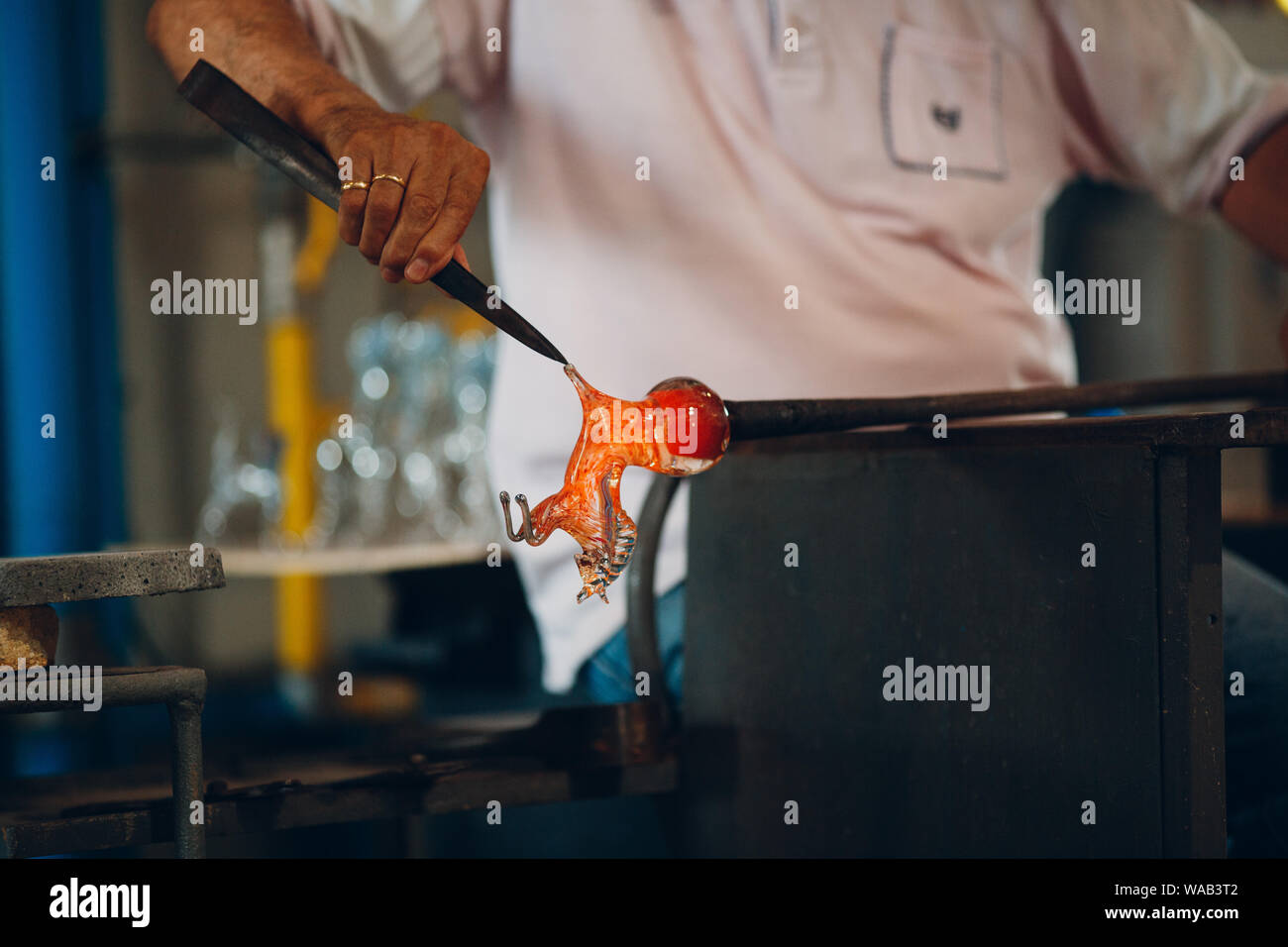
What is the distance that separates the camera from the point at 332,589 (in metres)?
4.69

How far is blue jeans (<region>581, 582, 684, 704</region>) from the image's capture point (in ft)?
3.12

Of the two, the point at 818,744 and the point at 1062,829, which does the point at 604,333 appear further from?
the point at 1062,829

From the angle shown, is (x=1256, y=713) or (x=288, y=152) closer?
(x=288, y=152)

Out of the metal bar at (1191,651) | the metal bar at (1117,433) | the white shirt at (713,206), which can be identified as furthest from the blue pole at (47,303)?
the metal bar at (1191,651)

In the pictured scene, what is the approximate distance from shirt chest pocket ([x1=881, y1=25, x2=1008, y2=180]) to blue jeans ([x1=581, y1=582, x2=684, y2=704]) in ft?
1.43

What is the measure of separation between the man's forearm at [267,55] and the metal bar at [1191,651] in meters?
→ 0.47

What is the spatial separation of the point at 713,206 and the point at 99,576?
0.62 m

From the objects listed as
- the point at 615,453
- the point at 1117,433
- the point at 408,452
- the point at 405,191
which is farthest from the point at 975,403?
the point at 408,452

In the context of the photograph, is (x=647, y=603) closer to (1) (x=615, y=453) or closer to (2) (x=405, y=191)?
(1) (x=615, y=453)

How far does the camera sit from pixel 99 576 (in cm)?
58

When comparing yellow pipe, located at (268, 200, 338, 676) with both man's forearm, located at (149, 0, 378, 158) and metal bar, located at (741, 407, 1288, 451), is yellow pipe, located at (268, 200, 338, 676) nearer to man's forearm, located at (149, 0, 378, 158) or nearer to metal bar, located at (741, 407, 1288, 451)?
man's forearm, located at (149, 0, 378, 158)

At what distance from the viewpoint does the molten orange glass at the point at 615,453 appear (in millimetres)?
636

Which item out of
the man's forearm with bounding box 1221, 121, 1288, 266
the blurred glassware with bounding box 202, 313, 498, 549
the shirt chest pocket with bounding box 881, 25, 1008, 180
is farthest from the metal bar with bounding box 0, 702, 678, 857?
the blurred glassware with bounding box 202, 313, 498, 549
